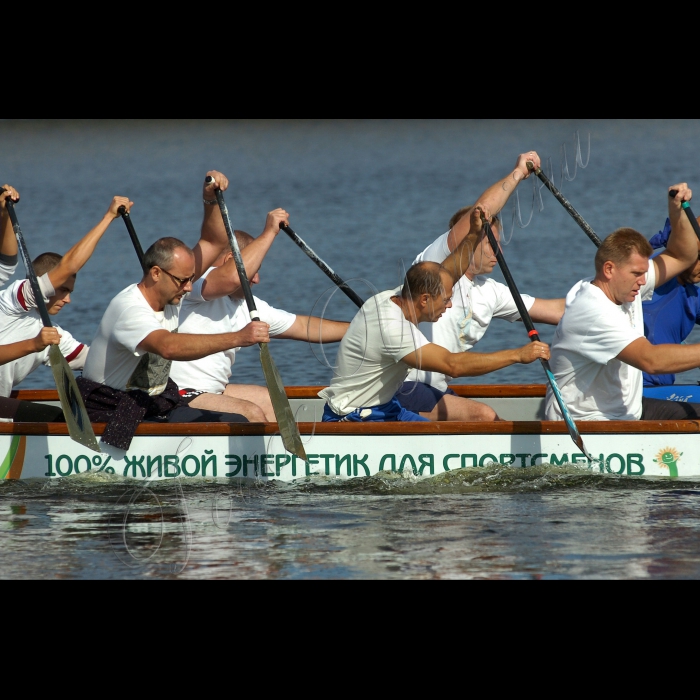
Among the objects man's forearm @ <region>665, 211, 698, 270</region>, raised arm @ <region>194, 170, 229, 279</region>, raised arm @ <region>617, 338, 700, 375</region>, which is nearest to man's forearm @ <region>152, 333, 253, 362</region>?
raised arm @ <region>194, 170, 229, 279</region>

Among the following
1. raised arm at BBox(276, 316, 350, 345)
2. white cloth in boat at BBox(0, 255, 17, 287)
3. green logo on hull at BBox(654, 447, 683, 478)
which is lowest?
green logo on hull at BBox(654, 447, 683, 478)

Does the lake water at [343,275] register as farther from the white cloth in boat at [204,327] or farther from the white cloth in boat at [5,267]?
the white cloth in boat at [5,267]

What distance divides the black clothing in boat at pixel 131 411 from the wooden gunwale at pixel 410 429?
79 millimetres

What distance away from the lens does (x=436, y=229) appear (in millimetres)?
21156

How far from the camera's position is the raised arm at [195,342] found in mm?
7594

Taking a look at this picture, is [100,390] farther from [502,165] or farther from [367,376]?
[502,165]

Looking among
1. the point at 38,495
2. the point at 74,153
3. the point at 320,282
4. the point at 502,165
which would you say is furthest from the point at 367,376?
the point at 74,153

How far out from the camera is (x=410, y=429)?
25.8 ft

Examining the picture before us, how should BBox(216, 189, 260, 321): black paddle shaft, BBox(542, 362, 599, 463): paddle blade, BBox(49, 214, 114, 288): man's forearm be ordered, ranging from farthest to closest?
BBox(49, 214, 114, 288): man's forearm → BBox(216, 189, 260, 321): black paddle shaft → BBox(542, 362, 599, 463): paddle blade

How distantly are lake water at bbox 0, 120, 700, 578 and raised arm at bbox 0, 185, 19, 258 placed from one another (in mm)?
1705

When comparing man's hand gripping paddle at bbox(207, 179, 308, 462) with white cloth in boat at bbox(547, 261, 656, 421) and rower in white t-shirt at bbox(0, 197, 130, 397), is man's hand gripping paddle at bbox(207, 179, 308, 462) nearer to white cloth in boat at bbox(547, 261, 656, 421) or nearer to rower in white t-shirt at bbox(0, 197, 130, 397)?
rower in white t-shirt at bbox(0, 197, 130, 397)

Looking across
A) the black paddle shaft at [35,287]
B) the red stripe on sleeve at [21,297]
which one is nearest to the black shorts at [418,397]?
the black paddle shaft at [35,287]

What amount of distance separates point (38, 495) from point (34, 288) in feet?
4.45

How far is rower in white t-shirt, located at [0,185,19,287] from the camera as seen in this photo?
28.6ft
